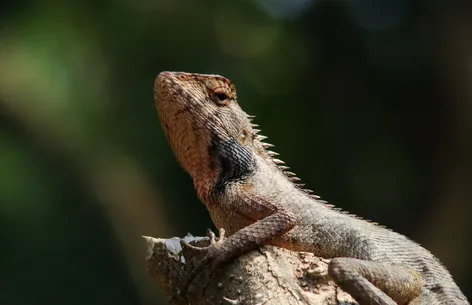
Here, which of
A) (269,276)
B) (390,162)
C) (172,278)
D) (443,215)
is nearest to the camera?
(269,276)

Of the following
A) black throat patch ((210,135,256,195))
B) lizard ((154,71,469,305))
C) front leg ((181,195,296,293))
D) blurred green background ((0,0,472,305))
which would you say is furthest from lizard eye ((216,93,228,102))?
blurred green background ((0,0,472,305))

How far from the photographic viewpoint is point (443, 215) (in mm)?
12547

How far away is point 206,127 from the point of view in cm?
539

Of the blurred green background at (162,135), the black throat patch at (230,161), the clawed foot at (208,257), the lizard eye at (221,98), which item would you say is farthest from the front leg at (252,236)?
the blurred green background at (162,135)

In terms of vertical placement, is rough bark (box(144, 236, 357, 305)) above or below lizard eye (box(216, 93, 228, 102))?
below

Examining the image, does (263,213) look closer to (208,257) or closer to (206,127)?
(208,257)

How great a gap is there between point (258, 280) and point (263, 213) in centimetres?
61

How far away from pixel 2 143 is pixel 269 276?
10.2 metres

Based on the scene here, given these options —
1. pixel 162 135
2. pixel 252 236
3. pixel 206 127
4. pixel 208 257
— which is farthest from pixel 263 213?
pixel 162 135

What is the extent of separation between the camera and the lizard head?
5.35m

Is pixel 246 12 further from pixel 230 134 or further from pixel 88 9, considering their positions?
pixel 230 134

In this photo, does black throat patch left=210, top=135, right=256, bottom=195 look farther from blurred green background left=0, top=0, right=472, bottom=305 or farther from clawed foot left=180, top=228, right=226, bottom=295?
blurred green background left=0, top=0, right=472, bottom=305

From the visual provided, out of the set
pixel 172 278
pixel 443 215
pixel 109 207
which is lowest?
pixel 109 207

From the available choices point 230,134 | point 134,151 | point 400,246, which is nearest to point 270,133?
point 134,151
